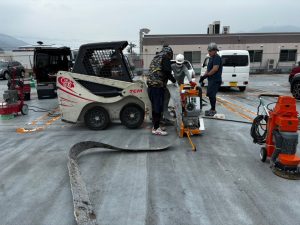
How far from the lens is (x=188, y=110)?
5531 millimetres

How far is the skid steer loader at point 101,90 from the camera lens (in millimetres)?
6133

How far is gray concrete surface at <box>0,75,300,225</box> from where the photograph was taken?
284cm

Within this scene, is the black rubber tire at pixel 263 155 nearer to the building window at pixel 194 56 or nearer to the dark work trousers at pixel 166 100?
the dark work trousers at pixel 166 100

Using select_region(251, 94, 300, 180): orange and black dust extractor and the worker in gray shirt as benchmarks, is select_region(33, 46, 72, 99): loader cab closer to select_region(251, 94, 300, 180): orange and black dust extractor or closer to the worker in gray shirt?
the worker in gray shirt

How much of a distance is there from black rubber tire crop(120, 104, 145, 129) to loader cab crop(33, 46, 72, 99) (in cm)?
596

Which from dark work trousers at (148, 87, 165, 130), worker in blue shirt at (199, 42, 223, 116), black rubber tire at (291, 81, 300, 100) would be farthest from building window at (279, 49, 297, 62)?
dark work trousers at (148, 87, 165, 130)

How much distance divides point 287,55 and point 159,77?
26669mm

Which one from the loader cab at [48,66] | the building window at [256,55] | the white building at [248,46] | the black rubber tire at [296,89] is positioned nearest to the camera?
the black rubber tire at [296,89]

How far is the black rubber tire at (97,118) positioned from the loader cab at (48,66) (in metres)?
5.68

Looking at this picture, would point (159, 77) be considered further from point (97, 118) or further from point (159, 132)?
point (97, 118)

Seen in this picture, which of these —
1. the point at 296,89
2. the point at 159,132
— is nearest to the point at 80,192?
the point at 159,132

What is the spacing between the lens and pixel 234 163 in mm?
4180

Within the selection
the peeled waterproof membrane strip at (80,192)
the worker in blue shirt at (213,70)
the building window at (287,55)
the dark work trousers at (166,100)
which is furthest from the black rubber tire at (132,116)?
the building window at (287,55)

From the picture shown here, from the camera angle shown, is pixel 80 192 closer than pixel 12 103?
Yes
